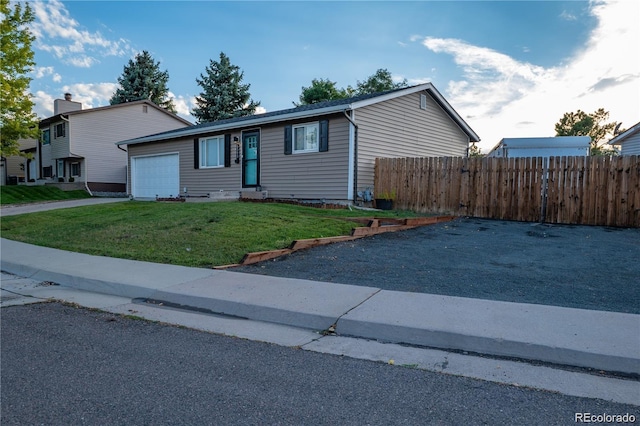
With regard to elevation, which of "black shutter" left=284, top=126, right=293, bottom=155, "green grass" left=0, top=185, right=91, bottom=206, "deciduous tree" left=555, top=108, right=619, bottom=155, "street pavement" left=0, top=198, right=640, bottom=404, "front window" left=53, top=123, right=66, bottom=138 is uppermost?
"deciduous tree" left=555, top=108, right=619, bottom=155

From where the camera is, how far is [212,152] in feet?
61.6

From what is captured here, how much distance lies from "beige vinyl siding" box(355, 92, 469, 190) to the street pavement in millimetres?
9232

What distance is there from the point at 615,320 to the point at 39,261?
31.3 ft

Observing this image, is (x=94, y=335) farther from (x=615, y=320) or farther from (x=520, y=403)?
(x=615, y=320)

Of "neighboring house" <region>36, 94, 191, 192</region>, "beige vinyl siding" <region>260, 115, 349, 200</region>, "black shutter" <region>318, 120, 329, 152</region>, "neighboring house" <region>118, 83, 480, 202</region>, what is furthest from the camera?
"neighboring house" <region>36, 94, 191, 192</region>

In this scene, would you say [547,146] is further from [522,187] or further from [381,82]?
[381,82]

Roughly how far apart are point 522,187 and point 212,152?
1287 centimetres

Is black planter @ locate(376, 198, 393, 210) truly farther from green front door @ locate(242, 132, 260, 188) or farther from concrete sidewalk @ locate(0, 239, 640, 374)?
concrete sidewalk @ locate(0, 239, 640, 374)

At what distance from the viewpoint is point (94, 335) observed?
433 centimetres

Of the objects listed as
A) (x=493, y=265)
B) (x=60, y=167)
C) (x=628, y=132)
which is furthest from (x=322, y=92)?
(x=493, y=265)

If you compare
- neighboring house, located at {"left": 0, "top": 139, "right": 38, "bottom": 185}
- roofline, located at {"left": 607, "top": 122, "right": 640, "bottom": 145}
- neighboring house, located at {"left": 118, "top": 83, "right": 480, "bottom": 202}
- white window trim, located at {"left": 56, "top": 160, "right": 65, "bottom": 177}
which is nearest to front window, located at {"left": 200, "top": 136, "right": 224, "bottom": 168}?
neighboring house, located at {"left": 118, "top": 83, "right": 480, "bottom": 202}

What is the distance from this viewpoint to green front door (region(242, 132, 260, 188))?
1691 centimetres

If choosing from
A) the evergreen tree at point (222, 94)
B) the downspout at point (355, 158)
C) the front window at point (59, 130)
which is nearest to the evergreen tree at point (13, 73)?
the front window at point (59, 130)

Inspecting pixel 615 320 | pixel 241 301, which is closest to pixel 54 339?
pixel 241 301
